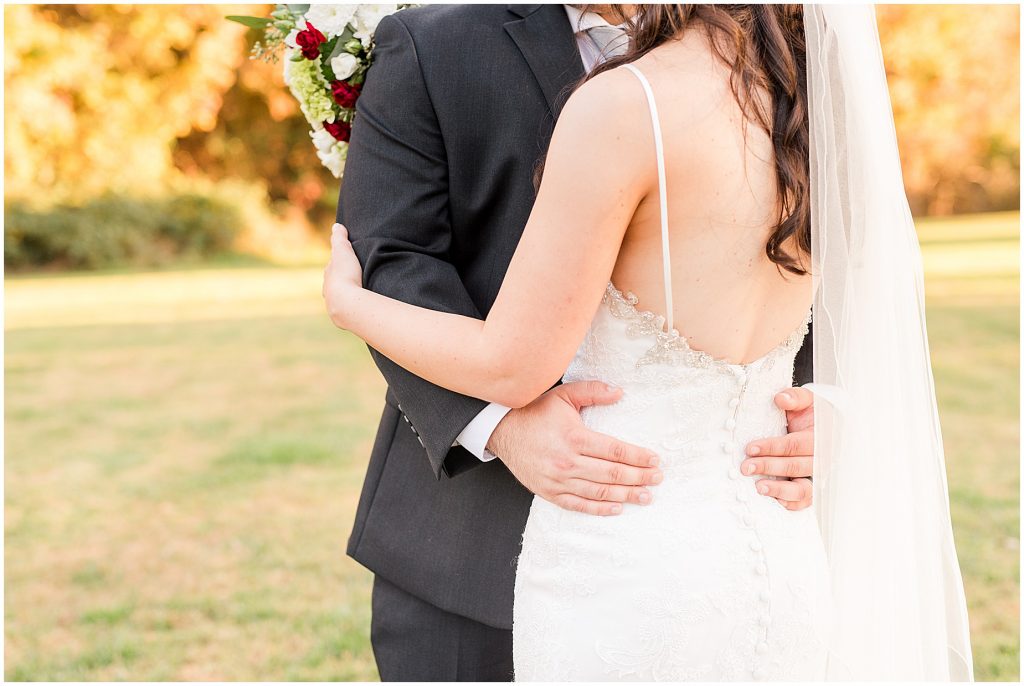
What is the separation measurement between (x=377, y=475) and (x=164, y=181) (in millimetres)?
17537

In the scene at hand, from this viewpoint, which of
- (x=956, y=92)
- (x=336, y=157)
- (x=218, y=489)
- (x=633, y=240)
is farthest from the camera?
(x=956, y=92)

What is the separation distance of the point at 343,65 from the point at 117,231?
16020 millimetres

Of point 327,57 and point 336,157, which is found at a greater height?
point 327,57

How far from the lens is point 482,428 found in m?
1.73

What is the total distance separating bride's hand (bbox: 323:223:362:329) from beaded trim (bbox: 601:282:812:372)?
0.52m

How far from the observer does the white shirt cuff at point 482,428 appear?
172cm

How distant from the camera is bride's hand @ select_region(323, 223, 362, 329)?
1.83m

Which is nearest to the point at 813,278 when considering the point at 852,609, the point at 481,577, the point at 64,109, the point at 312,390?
the point at 852,609

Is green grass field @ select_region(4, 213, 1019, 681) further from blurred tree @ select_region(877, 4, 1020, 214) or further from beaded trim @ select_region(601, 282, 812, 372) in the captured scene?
blurred tree @ select_region(877, 4, 1020, 214)

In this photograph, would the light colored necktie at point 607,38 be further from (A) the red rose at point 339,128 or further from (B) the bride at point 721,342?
(A) the red rose at point 339,128

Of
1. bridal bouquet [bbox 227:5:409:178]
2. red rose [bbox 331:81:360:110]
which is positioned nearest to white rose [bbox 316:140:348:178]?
bridal bouquet [bbox 227:5:409:178]

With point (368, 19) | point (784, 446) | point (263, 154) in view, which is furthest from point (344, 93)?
point (263, 154)

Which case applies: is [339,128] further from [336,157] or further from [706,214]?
[706,214]

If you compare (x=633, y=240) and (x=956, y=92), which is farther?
(x=956, y=92)
